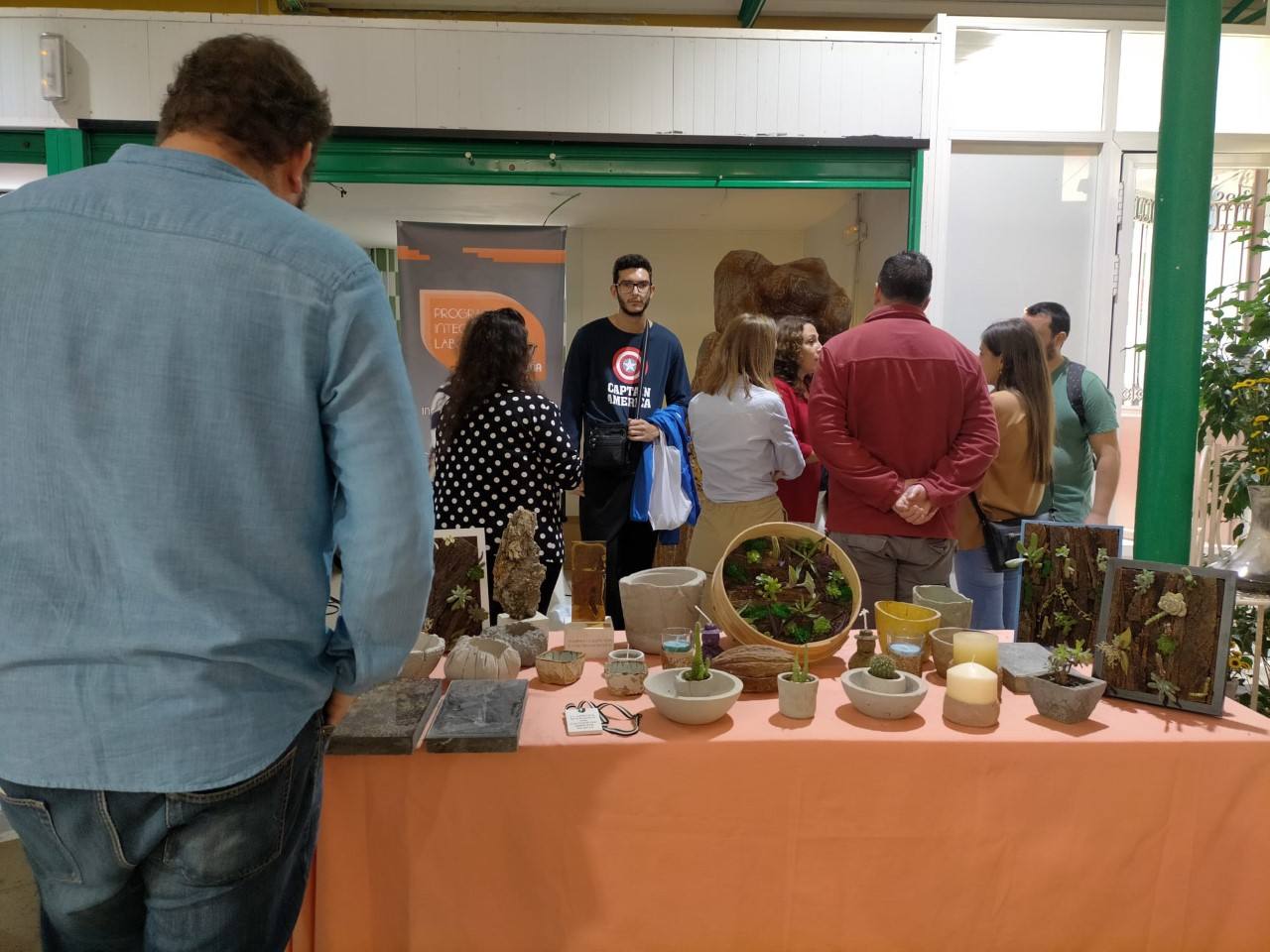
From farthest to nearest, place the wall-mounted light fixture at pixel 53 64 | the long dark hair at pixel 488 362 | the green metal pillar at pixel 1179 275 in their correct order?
the wall-mounted light fixture at pixel 53 64, the long dark hair at pixel 488 362, the green metal pillar at pixel 1179 275

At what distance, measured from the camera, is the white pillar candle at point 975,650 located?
173 cm

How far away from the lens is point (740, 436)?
2830 millimetres

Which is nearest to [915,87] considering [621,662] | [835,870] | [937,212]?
[937,212]

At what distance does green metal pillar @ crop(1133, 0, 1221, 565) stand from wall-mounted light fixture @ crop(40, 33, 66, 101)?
377cm

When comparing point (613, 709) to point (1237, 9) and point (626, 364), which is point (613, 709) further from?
point (1237, 9)

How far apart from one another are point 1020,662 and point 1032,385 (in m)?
1.27

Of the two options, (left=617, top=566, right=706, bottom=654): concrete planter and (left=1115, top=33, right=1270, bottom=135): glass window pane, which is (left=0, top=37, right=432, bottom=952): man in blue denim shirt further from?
(left=1115, top=33, right=1270, bottom=135): glass window pane

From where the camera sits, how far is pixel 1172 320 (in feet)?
6.62

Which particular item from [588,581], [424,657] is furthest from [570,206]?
[424,657]

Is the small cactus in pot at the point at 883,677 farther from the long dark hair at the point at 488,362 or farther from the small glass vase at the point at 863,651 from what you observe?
the long dark hair at the point at 488,362

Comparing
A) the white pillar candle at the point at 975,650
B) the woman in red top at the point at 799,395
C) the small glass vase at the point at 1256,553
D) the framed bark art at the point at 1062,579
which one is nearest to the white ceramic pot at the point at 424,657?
the white pillar candle at the point at 975,650

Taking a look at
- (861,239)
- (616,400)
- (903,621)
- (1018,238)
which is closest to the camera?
(903,621)

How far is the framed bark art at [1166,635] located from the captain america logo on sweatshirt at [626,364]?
1899 millimetres

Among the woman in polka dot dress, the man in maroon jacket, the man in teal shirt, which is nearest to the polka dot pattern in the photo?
the woman in polka dot dress
